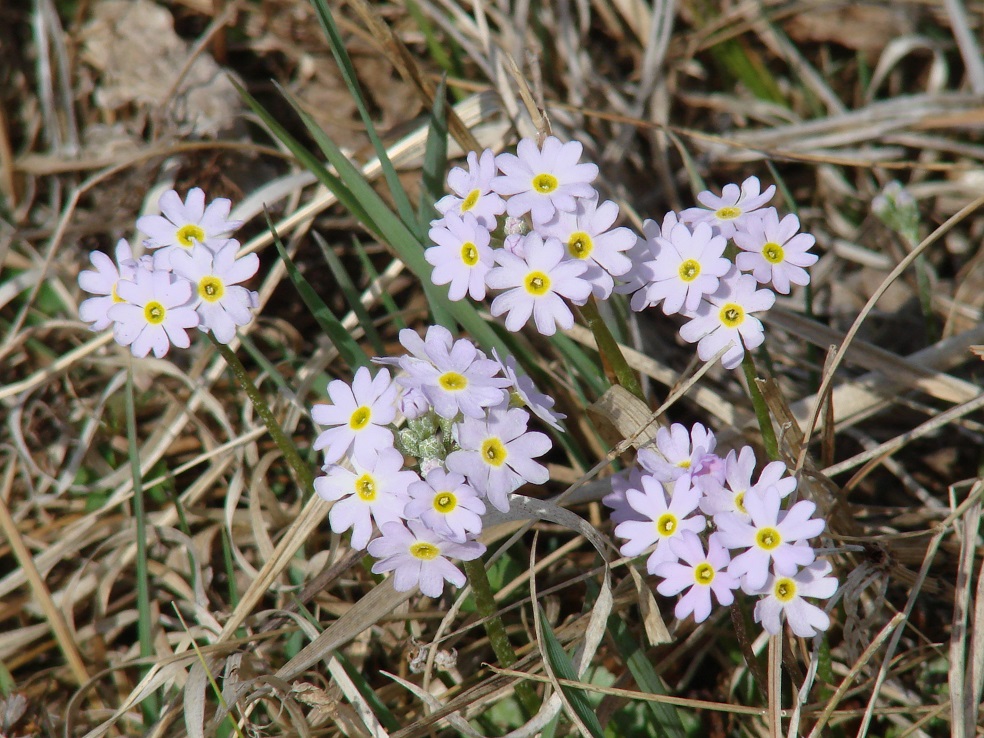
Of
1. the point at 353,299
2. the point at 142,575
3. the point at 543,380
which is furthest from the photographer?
the point at 543,380

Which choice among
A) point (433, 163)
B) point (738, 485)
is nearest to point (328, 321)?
point (433, 163)

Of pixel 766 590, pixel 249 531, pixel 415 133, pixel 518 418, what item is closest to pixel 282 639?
pixel 249 531

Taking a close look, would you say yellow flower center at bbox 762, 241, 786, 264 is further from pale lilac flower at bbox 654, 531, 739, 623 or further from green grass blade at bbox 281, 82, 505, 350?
green grass blade at bbox 281, 82, 505, 350

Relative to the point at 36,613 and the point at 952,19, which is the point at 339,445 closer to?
the point at 36,613

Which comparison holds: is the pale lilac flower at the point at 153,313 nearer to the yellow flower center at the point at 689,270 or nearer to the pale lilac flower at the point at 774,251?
the yellow flower center at the point at 689,270

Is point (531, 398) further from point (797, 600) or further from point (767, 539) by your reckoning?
point (797, 600)

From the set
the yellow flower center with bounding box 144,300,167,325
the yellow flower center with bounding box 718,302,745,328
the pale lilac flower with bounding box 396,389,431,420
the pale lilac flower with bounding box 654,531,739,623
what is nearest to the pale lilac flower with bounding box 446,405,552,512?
the pale lilac flower with bounding box 396,389,431,420
